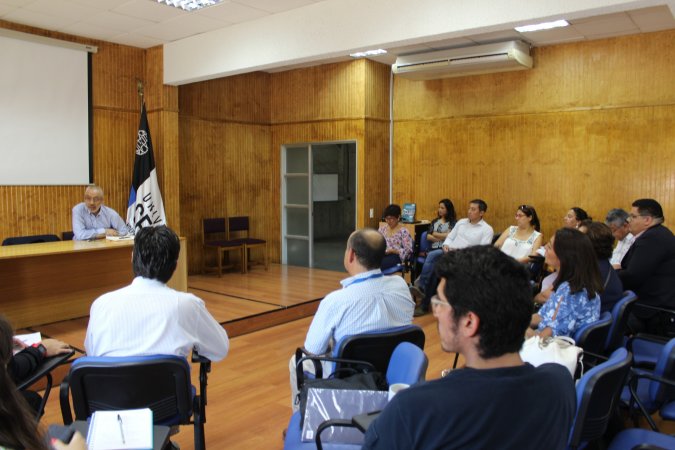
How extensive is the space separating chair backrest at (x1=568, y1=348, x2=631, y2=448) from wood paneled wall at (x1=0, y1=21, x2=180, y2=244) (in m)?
6.54

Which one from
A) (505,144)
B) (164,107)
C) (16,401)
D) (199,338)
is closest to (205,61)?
(164,107)

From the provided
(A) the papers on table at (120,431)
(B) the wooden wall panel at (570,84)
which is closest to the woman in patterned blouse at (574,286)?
(A) the papers on table at (120,431)

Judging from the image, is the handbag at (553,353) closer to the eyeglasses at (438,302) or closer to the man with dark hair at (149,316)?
the eyeglasses at (438,302)

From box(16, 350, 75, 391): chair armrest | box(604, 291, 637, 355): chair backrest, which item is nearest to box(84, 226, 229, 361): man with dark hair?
box(16, 350, 75, 391): chair armrest

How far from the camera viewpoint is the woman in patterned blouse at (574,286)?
3.07m

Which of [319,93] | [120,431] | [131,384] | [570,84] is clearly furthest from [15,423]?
[319,93]

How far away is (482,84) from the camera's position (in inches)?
319

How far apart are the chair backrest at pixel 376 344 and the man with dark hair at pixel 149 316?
0.65 m

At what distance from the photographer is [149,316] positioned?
7.97 feet

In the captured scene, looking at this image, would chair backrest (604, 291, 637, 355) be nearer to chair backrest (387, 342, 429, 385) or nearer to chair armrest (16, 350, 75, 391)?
chair backrest (387, 342, 429, 385)

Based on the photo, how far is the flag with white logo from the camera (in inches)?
294

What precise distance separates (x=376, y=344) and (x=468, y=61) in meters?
5.43

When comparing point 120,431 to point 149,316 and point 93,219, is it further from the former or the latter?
point 93,219

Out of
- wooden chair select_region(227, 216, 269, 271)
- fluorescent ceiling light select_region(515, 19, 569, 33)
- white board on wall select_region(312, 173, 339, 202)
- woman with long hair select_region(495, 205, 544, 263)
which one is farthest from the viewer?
white board on wall select_region(312, 173, 339, 202)
